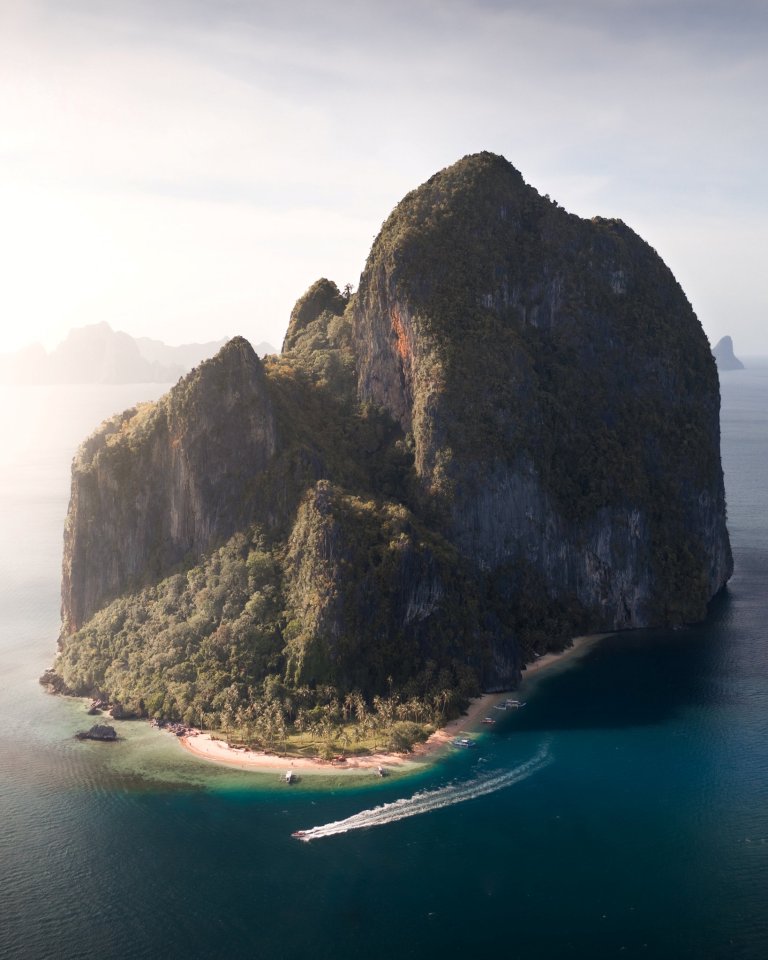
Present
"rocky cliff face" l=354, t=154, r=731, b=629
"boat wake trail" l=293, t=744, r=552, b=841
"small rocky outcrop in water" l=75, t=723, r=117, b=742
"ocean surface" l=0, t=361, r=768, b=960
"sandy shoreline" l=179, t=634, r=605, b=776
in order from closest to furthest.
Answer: "ocean surface" l=0, t=361, r=768, b=960 < "boat wake trail" l=293, t=744, r=552, b=841 < "sandy shoreline" l=179, t=634, r=605, b=776 < "small rocky outcrop in water" l=75, t=723, r=117, b=742 < "rocky cliff face" l=354, t=154, r=731, b=629

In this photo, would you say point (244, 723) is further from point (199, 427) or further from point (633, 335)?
point (633, 335)

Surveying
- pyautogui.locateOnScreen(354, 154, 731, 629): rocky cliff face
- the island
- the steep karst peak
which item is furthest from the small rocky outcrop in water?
the steep karst peak

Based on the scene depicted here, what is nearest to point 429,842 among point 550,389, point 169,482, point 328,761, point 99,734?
point 328,761

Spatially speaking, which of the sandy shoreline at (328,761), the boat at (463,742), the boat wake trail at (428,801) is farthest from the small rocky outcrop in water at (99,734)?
the boat at (463,742)

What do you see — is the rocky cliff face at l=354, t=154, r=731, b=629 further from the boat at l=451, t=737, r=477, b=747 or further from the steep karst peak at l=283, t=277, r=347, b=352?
the boat at l=451, t=737, r=477, b=747

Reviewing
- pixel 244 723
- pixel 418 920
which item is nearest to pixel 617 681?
pixel 244 723
